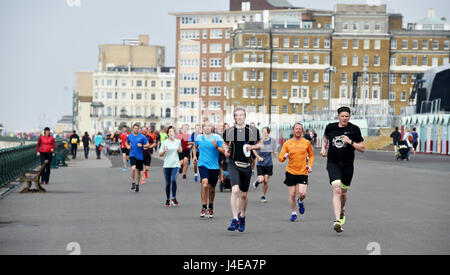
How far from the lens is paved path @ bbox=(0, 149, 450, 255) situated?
10055 millimetres

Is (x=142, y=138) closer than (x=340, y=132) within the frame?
No

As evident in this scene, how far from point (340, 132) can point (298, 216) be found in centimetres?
280

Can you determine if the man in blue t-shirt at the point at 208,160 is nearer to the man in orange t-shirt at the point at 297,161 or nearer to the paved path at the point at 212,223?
the paved path at the point at 212,223

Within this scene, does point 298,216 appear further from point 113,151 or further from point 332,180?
point 113,151

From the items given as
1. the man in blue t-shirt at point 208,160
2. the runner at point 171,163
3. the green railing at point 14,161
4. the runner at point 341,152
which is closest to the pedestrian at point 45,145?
the green railing at point 14,161

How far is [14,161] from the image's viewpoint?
25812mm

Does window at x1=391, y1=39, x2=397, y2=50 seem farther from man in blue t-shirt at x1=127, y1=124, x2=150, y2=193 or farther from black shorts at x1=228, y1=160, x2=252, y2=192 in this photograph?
black shorts at x1=228, y1=160, x2=252, y2=192

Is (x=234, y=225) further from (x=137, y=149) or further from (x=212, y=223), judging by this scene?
(x=137, y=149)

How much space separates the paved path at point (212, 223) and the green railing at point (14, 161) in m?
2.11

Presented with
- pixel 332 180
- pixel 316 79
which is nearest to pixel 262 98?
pixel 316 79

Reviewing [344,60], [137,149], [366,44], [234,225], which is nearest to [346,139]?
[234,225]

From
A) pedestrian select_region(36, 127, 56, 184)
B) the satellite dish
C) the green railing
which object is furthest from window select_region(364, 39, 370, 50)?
pedestrian select_region(36, 127, 56, 184)

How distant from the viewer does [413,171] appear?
31859mm

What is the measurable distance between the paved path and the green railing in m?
2.11
